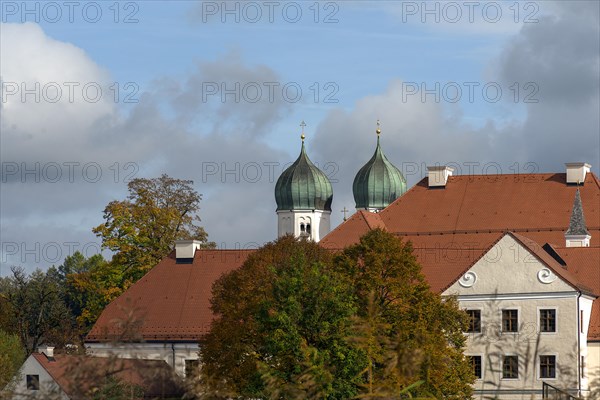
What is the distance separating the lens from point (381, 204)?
114m

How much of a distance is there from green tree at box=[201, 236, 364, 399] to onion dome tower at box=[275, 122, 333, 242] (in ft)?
207

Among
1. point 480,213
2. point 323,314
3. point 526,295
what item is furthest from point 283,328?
point 480,213

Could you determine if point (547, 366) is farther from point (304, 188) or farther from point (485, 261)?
point (304, 188)

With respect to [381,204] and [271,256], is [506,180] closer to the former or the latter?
[271,256]

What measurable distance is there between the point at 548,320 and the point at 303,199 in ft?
193

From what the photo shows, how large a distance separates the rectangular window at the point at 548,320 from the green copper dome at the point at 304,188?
5845cm

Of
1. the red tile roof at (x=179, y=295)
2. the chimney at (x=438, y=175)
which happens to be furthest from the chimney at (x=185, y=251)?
the chimney at (x=438, y=175)

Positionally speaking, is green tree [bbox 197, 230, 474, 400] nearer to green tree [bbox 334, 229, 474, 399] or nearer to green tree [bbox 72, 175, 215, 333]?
green tree [bbox 334, 229, 474, 399]

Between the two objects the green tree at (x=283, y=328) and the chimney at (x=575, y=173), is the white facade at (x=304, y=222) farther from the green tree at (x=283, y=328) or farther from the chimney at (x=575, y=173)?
the green tree at (x=283, y=328)

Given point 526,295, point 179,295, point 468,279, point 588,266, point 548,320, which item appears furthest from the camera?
point 179,295

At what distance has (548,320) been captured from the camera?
187 ft

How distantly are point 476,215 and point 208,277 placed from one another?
44.3 ft

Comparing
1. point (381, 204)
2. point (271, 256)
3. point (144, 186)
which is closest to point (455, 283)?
point (271, 256)

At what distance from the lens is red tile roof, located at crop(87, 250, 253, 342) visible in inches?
2596
